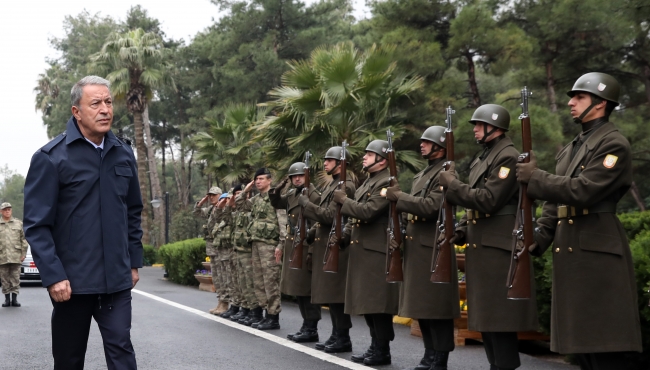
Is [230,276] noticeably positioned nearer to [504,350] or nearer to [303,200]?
[303,200]

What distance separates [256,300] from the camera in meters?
12.8

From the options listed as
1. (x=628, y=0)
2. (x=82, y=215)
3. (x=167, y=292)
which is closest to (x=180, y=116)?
(x=167, y=292)

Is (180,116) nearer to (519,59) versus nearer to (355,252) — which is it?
(519,59)

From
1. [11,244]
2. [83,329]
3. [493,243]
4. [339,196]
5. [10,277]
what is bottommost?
[83,329]

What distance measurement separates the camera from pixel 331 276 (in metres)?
9.67

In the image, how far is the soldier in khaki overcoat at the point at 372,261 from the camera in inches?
335

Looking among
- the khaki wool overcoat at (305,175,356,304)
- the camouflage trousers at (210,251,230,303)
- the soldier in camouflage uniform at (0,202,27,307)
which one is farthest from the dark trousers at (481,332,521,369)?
the soldier in camouflage uniform at (0,202,27,307)

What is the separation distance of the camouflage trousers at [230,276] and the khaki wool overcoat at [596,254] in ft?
27.7

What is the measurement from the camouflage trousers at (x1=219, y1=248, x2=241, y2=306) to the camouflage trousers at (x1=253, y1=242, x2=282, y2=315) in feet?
3.21

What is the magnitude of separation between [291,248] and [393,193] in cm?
369

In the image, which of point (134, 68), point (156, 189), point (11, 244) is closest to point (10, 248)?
point (11, 244)

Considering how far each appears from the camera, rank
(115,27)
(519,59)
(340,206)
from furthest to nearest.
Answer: (115,27)
(519,59)
(340,206)

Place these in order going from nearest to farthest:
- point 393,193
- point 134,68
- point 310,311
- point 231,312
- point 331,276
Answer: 1. point 393,193
2. point 331,276
3. point 310,311
4. point 231,312
5. point 134,68

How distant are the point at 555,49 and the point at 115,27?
166 ft
